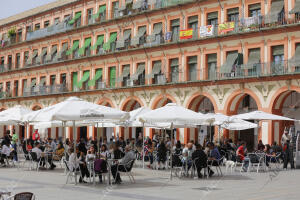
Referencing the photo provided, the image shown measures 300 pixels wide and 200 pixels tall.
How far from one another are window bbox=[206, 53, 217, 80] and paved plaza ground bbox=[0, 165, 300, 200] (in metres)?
17.4

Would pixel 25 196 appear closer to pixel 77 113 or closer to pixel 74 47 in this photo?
pixel 77 113

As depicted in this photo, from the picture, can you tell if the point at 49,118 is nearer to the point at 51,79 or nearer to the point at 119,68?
the point at 119,68

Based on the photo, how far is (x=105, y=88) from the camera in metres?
42.3

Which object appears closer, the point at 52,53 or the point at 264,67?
the point at 264,67

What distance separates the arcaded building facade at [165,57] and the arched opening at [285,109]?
0.23ft

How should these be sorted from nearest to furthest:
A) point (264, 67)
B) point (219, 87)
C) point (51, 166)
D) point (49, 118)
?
1. point (49, 118)
2. point (51, 166)
3. point (264, 67)
4. point (219, 87)

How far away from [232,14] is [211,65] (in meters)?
3.98

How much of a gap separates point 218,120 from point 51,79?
93.6 feet

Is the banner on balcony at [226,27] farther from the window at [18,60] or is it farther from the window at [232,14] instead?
the window at [18,60]

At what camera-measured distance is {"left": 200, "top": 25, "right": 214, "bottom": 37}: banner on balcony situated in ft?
114

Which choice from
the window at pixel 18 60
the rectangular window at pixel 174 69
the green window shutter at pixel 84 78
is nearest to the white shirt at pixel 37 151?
the rectangular window at pixel 174 69

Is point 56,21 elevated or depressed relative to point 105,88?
elevated

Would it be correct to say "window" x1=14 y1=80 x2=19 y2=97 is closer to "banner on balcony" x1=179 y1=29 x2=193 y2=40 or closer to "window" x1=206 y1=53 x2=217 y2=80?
"banner on balcony" x1=179 y1=29 x2=193 y2=40

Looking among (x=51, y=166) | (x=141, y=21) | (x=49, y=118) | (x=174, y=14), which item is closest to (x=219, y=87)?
(x=174, y=14)
